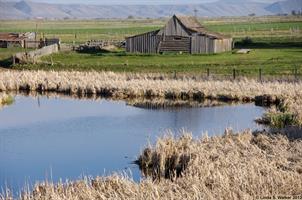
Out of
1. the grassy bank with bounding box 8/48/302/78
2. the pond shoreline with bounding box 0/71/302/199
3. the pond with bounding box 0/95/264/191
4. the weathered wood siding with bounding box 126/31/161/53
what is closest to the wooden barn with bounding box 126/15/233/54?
the weathered wood siding with bounding box 126/31/161/53

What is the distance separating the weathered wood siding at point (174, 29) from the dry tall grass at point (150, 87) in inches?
1162

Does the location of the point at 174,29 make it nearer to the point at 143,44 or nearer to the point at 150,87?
the point at 143,44

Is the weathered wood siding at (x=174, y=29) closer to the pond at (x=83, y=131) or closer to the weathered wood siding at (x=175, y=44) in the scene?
the weathered wood siding at (x=175, y=44)

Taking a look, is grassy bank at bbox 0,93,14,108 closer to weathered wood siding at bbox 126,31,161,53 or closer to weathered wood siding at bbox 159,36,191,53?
weathered wood siding at bbox 126,31,161,53

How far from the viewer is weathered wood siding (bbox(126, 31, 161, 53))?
7562cm

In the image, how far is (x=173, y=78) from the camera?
46.5m

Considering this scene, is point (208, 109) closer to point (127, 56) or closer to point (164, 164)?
point (164, 164)

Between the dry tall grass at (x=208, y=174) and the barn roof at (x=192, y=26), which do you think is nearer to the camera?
the dry tall grass at (x=208, y=174)

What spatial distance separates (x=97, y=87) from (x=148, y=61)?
68.4 ft

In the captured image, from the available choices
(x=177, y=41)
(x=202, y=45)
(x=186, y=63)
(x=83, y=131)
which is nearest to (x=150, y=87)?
(x=83, y=131)

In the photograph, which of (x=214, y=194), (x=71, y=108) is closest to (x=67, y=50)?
(x=71, y=108)

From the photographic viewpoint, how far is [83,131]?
102 ft

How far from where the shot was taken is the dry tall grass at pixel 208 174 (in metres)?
15.0

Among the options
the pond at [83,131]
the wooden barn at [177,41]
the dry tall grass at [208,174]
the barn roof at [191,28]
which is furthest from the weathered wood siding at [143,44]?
the dry tall grass at [208,174]
